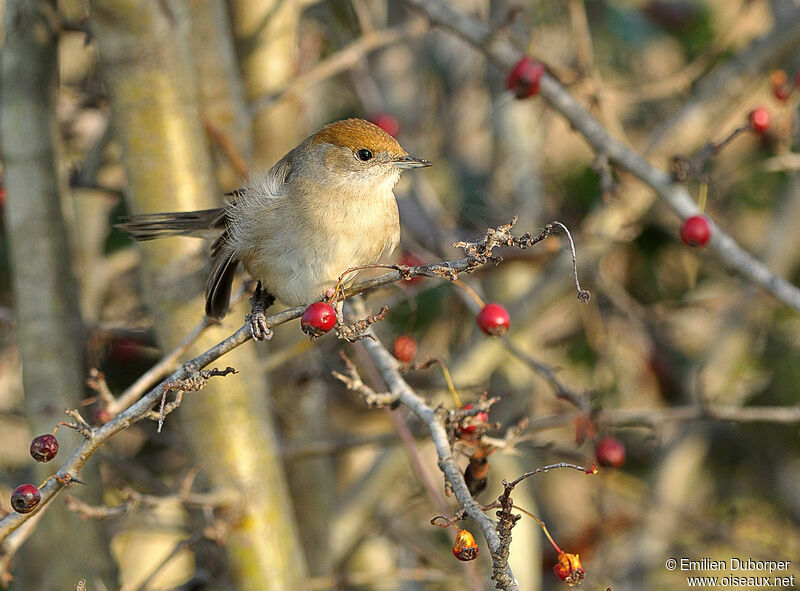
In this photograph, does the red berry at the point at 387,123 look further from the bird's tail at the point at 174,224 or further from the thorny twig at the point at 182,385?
the thorny twig at the point at 182,385

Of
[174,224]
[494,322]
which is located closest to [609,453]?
[494,322]

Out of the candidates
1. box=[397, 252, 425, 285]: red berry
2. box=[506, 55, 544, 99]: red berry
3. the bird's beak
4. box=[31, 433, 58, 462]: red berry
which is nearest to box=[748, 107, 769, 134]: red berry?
box=[506, 55, 544, 99]: red berry

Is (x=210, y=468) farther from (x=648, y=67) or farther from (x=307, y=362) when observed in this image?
(x=648, y=67)

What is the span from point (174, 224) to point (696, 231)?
5.95ft

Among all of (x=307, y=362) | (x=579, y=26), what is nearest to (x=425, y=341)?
(x=307, y=362)

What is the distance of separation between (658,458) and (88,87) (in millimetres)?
3798

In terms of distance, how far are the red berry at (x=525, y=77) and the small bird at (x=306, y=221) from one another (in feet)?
1.75

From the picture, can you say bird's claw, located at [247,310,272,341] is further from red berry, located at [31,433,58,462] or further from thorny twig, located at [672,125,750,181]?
thorny twig, located at [672,125,750,181]

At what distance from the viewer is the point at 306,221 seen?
9.71ft

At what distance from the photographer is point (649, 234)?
5.11 meters

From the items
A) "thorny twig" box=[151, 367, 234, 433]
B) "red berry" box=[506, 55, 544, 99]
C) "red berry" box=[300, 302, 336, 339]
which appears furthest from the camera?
"red berry" box=[506, 55, 544, 99]

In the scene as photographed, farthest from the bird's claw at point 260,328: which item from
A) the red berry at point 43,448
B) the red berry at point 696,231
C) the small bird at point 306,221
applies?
the red berry at point 696,231

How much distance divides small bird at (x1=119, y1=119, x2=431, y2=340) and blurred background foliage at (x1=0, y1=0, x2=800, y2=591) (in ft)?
0.74

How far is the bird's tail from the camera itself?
302cm
